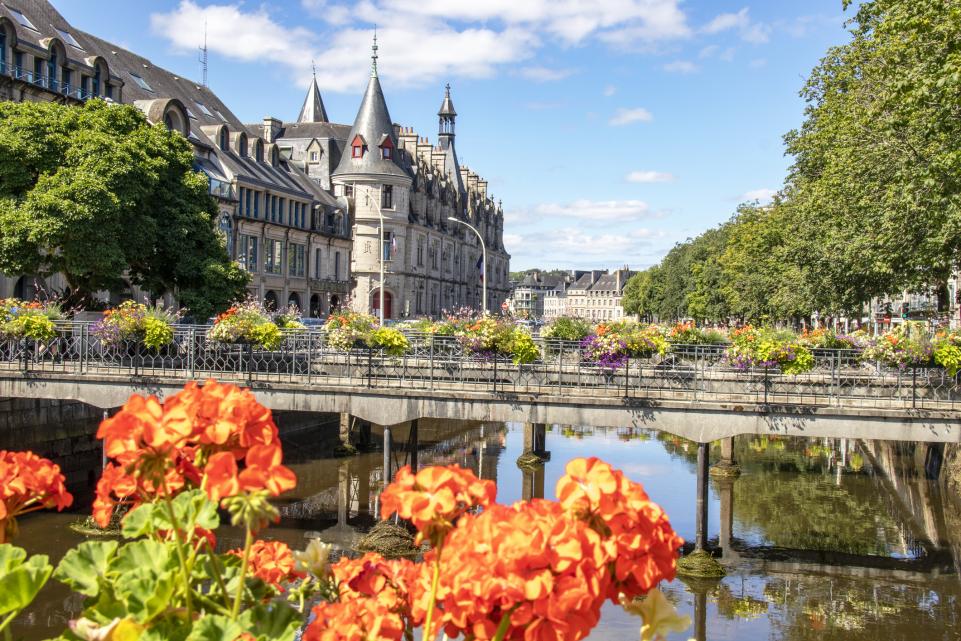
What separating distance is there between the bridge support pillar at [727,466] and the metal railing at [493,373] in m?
3.80

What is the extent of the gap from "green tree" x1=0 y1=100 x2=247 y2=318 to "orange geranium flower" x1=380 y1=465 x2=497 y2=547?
1256 inches

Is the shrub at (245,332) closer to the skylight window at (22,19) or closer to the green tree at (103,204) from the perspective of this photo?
the green tree at (103,204)

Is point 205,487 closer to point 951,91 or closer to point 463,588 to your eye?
point 463,588

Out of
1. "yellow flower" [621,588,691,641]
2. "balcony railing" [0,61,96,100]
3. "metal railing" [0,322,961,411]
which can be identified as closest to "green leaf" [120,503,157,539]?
"yellow flower" [621,588,691,641]

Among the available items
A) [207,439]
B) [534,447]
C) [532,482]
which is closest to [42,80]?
[534,447]

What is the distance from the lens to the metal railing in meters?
22.4

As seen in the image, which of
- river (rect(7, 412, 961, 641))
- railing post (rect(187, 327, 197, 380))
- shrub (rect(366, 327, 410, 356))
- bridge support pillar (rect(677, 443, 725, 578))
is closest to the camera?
river (rect(7, 412, 961, 641))

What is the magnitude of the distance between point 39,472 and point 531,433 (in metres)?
32.4

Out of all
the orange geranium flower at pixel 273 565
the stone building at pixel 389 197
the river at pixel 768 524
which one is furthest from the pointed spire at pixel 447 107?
the orange geranium flower at pixel 273 565

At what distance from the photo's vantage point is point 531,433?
117ft

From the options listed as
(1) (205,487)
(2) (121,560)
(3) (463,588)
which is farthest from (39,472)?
(3) (463,588)

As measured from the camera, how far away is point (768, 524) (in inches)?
1009

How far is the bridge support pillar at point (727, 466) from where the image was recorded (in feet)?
106

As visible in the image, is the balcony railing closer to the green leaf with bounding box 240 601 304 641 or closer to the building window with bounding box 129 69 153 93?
the building window with bounding box 129 69 153 93
